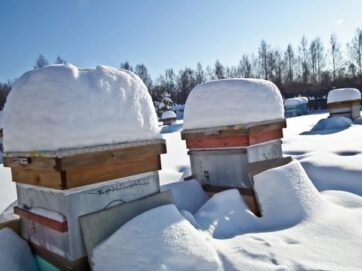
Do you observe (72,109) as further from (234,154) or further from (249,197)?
(249,197)

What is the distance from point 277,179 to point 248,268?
218 centimetres

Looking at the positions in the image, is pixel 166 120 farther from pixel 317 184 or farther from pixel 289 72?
pixel 289 72

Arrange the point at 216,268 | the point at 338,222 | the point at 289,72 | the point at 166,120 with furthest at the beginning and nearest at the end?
the point at 289,72 < the point at 166,120 < the point at 338,222 < the point at 216,268

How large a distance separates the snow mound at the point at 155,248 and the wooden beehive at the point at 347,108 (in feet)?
59.7

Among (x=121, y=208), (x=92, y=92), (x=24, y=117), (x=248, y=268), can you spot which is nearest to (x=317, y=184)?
(x=248, y=268)

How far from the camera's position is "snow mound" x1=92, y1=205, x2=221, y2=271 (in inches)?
137

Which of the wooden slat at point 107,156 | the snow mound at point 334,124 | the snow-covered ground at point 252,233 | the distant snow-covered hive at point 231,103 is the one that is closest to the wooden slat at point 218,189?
the snow-covered ground at point 252,233

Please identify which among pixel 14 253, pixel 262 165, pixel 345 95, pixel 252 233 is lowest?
pixel 252 233

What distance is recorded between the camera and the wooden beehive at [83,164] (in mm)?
3781

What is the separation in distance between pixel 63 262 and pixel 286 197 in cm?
345

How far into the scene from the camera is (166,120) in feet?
101

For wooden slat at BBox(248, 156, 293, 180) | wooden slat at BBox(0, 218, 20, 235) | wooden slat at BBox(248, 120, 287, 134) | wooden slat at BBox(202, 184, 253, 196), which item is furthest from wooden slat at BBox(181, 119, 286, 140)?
wooden slat at BBox(0, 218, 20, 235)

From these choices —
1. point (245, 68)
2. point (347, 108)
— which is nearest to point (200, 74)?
point (245, 68)

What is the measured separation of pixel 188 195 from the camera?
6.19 metres
